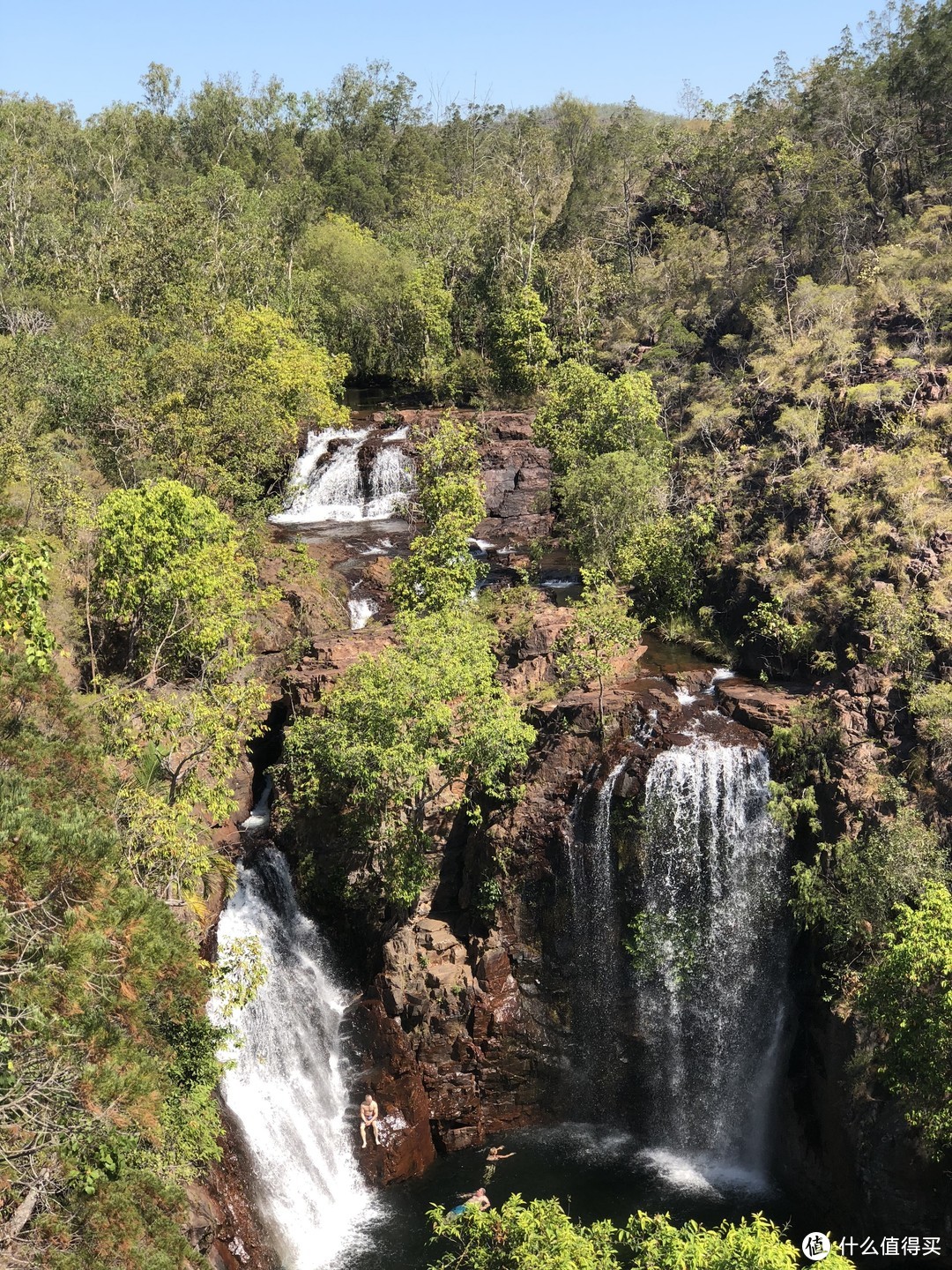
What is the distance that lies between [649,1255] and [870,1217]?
9.89 meters

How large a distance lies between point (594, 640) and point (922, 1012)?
15146 millimetres

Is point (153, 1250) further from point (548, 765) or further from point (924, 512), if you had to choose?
point (924, 512)

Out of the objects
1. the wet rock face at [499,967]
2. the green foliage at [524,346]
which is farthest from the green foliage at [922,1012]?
the green foliage at [524,346]

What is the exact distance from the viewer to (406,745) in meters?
28.4

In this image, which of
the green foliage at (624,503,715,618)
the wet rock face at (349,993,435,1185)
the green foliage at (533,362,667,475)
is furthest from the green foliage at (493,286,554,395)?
the wet rock face at (349,993,435,1185)

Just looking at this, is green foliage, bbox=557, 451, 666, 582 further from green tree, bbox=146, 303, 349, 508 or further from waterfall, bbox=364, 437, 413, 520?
green tree, bbox=146, 303, 349, 508

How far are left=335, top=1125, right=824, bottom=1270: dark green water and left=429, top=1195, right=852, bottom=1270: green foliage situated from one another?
642 centimetres

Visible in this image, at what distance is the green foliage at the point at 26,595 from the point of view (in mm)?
17484

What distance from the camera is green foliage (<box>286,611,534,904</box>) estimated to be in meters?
29.2

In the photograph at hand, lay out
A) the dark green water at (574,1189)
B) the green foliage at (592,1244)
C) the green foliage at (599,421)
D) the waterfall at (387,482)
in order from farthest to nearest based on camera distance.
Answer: the waterfall at (387,482), the green foliage at (599,421), the dark green water at (574,1189), the green foliage at (592,1244)

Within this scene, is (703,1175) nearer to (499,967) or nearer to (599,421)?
(499,967)

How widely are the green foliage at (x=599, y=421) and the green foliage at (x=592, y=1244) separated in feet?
97.2

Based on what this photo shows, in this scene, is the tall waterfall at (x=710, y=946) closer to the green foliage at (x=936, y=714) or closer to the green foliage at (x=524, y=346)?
the green foliage at (x=936, y=714)

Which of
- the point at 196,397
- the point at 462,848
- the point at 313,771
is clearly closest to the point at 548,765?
the point at 462,848
